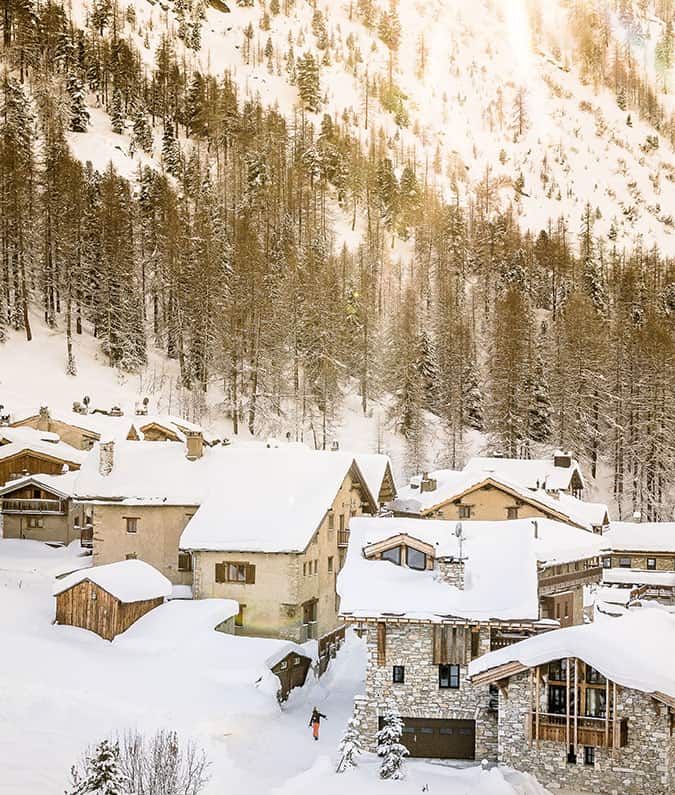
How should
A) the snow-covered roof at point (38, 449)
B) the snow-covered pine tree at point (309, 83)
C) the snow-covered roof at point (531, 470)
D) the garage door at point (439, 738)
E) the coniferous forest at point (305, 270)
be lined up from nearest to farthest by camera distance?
the garage door at point (439, 738) → the snow-covered roof at point (38, 449) → the snow-covered roof at point (531, 470) → the coniferous forest at point (305, 270) → the snow-covered pine tree at point (309, 83)

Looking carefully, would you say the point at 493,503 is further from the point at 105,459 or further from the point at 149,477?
the point at 105,459

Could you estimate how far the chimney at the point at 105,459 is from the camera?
43938 millimetres

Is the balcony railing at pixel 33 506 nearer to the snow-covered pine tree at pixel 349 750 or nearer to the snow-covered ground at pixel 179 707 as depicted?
the snow-covered ground at pixel 179 707

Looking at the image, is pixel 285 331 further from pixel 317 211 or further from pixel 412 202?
pixel 412 202

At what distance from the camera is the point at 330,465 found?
42688 mm

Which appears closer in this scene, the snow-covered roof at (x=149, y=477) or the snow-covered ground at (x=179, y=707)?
the snow-covered ground at (x=179, y=707)

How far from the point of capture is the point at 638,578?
180ft

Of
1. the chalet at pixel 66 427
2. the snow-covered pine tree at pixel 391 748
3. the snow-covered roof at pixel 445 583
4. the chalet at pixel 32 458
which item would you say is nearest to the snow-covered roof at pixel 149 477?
the chalet at pixel 32 458

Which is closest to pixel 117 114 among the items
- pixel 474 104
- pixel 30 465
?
pixel 30 465

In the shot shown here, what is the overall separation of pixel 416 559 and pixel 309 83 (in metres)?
116

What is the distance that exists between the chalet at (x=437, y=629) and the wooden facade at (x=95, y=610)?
971 centimetres

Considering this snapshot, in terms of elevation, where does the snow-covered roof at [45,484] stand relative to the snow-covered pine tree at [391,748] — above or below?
above

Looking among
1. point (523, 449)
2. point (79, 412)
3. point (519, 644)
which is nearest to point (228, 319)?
point (79, 412)

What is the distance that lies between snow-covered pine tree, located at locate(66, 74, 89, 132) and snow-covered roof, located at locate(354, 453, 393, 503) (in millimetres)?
66427
